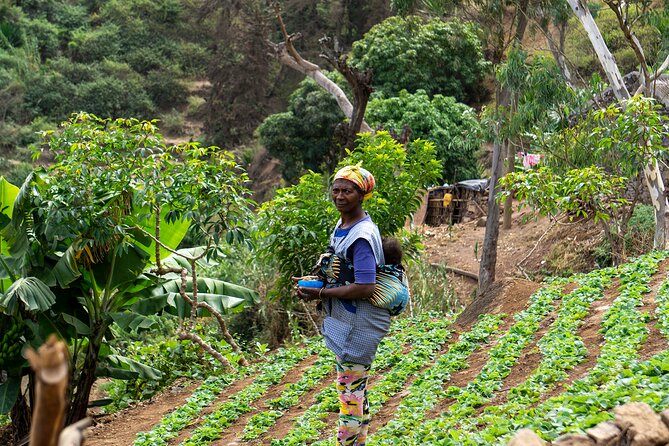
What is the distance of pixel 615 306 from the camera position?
8.02 metres

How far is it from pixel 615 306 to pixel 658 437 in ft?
13.5

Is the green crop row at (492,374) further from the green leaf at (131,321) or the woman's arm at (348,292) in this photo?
the green leaf at (131,321)

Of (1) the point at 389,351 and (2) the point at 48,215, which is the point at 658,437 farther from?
(2) the point at 48,215

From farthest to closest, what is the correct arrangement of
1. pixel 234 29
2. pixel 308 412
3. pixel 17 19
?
pixel 17 19, pixel 234 29, pixel 308 412

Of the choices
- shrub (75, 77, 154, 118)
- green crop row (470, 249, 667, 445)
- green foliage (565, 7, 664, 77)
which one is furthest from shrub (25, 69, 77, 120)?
green crop row (470, 249, 667, 445)

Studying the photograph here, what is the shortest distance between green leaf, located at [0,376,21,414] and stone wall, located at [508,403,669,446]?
7.35m

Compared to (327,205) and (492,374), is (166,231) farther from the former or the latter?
(492,374)

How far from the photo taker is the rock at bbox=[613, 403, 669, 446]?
4059mm

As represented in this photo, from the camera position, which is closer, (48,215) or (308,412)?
(308,412)

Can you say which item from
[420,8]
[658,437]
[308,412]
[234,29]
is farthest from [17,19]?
[658,437]

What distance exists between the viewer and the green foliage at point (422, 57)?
2959 cm

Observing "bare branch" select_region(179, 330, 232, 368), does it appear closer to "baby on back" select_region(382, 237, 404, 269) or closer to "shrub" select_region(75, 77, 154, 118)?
"baby on back" select_region(382, 237, 404, 269)

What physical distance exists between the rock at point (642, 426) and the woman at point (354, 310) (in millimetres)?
1549

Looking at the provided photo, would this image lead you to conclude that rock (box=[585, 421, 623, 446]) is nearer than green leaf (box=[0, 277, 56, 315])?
Yes
